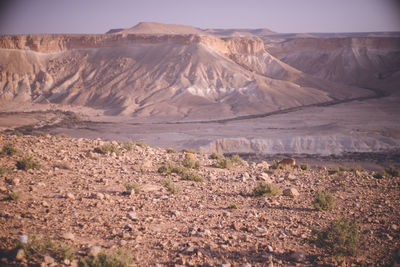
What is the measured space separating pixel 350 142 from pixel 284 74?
51.3 meters

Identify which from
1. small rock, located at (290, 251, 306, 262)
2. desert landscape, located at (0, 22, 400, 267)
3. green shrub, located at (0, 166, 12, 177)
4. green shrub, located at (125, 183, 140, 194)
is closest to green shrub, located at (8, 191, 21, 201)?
desert landscape, located at (0, 22, 400, 267)

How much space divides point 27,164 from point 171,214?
382cm

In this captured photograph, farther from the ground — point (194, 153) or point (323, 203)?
point (323, 203)

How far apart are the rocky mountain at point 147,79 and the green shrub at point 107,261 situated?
48.1 metres

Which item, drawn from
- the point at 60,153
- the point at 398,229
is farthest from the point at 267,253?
the point at 60,153

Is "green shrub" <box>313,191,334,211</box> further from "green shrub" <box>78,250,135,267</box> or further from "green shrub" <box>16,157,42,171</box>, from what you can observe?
"green shrub" <box>16,157,42,171</box>

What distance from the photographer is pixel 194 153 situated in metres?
12.0

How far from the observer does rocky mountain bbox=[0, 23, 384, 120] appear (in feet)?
192

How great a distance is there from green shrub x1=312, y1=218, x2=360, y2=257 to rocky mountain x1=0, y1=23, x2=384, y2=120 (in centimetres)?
4755

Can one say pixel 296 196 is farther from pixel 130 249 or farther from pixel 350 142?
pixel 350 142

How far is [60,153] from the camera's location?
26.5 feet

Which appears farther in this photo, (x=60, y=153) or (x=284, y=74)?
(x=284, y=74)

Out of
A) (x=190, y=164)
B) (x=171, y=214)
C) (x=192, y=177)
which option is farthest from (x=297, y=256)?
(x=190, y=164)

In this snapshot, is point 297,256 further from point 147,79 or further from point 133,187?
point 147,79
